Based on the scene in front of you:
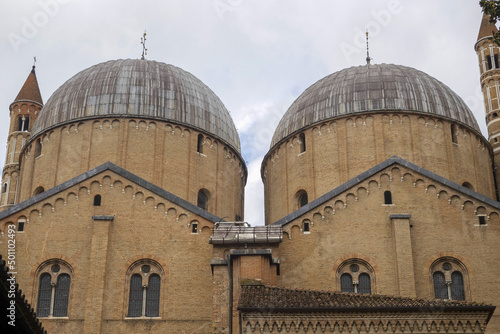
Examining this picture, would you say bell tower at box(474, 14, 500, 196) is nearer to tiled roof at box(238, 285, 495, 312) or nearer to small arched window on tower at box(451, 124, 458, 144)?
small arched window on tower at box(451, 124, 458, 144)

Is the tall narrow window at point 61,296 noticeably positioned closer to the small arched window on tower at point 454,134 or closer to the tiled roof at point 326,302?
the tiled roof at point 326,302

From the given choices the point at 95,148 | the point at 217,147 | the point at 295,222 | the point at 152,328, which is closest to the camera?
the point at 152,328

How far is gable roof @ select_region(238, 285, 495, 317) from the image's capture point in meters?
19.6

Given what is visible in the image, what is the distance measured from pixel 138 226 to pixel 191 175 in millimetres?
8236

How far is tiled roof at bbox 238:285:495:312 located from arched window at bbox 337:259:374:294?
4.33 m

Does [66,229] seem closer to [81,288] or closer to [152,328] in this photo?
[81,288]

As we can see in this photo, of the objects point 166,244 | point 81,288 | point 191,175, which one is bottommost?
point 81,288

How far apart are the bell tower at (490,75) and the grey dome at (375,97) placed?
429cm

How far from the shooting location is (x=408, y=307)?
19.7 meters

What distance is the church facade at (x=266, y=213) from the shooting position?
77.6 feet

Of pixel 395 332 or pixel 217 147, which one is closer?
pixel 395 332

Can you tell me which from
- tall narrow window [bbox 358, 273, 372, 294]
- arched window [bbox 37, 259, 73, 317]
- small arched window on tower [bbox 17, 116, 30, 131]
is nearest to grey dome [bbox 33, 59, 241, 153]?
small arched window on tower [bbox 17, 116, 30, 131]

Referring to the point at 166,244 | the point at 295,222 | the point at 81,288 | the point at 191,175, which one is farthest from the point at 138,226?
the point at 191,175

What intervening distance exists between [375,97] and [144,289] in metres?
15.8
